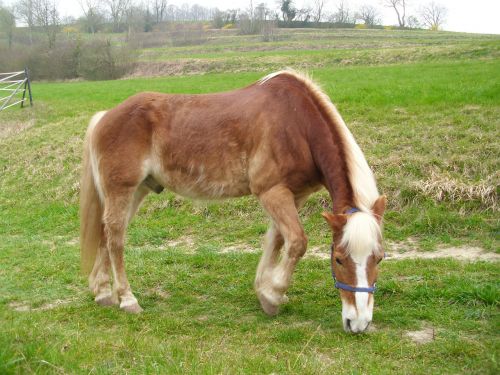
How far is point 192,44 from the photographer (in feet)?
200

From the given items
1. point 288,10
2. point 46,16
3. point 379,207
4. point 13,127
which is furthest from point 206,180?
point 288,10

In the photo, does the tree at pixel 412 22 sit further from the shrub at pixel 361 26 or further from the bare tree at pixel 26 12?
the bare tree at pixel 26 12

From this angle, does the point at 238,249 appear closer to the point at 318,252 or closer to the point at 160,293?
the point at 318,252

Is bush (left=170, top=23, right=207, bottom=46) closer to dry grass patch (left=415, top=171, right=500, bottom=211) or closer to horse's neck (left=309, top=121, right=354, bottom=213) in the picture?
dry grass patch (left=415, top=171, right=500, bottom=211)

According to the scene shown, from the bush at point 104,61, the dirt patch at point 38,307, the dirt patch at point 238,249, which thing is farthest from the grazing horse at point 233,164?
the bush at point 104,61

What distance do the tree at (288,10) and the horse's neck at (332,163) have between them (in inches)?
2686

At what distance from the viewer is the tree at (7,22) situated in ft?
182

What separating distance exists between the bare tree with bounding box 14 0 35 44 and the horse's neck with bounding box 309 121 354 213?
5655 cm

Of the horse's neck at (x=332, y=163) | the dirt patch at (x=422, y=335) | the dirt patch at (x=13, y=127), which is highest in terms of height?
the horse's neck at (x=332, y=163)

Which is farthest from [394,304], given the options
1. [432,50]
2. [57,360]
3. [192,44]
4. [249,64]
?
[192,44]

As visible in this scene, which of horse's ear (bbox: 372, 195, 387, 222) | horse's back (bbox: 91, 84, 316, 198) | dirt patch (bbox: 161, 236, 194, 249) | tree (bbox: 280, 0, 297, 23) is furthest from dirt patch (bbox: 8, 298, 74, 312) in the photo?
tree (bbox: 280, 0, 297, 23)

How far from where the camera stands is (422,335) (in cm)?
428

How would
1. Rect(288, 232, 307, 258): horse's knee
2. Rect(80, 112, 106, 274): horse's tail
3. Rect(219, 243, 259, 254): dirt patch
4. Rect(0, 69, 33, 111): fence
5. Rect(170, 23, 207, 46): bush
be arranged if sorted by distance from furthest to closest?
Rect(170, 23, 207, 46): bush, Rect(0, 69, 33, 111): fence, Rect(219, 243, 259, 254): dirt patch, Rect(80, 112, 106, 274): horse's tail, Rect(288, 232, 307, 258): horse's knee

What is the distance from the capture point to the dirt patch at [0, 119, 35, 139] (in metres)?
17.8
